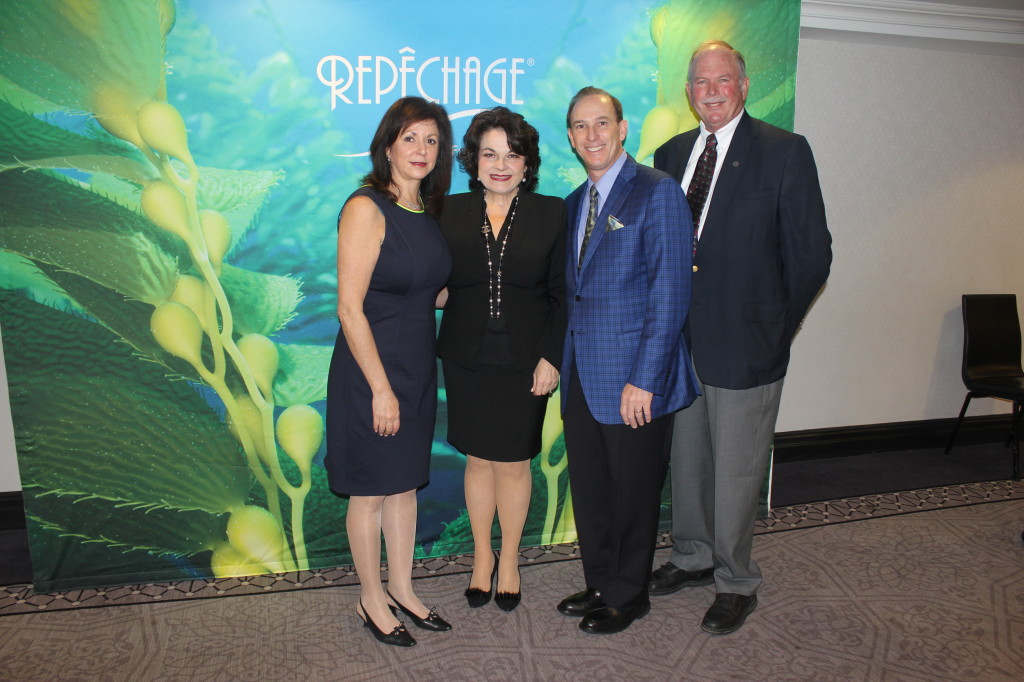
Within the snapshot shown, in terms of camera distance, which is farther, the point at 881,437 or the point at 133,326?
the point at 881,437

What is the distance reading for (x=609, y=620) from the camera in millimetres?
2625

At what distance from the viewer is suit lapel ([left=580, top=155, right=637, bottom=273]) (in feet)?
7.78

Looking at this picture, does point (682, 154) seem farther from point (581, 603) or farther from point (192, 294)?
point (192, 294)

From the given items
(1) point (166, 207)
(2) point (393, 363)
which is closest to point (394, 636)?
(2) point (393, 363)

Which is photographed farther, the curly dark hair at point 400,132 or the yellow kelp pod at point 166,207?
the yellow kelp pod at point 166,207

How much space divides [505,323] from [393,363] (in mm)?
407

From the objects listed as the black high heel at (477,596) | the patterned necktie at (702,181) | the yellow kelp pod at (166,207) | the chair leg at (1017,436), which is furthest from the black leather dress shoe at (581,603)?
the chair leg at (1017,436)

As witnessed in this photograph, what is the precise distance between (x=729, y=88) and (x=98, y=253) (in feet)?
7.69

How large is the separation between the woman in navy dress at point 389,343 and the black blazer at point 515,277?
0.07 meters

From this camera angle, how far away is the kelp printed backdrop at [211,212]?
8.65 feet

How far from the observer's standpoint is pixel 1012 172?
456 cm

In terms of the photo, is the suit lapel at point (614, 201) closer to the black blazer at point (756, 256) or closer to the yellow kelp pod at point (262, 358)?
the black blazer at point (756, 256)

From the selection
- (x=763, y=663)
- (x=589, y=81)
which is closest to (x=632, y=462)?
(x=763, y=663)

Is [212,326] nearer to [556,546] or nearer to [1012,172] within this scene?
[556,546]
